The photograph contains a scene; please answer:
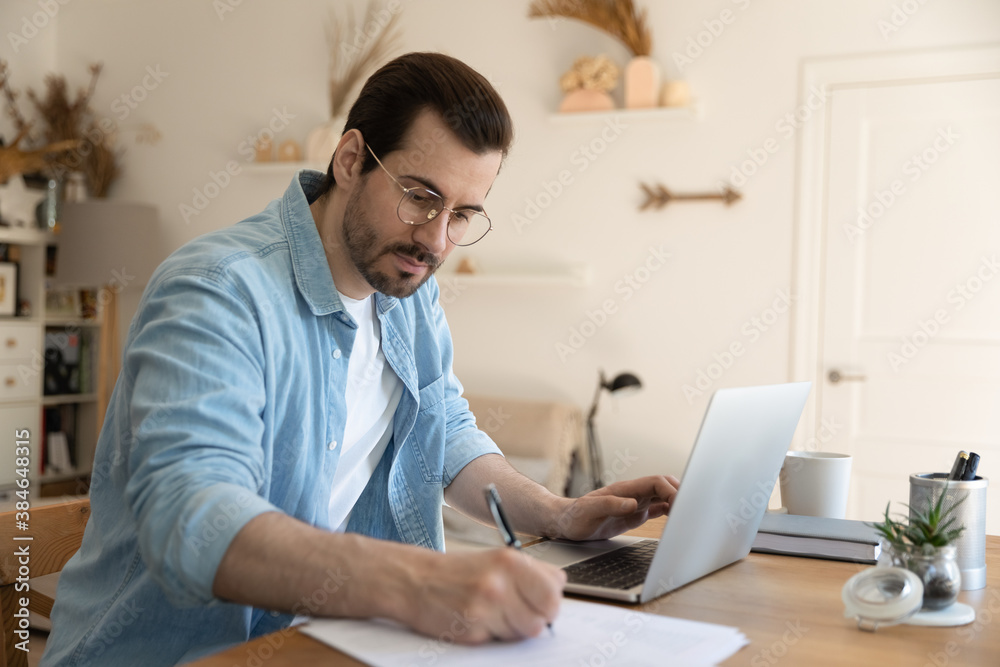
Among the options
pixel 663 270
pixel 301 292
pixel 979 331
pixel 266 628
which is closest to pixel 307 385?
pixel 301 292

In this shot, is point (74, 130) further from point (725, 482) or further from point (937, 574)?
point (937, 574)

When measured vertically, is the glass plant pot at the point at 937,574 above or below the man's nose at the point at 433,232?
below

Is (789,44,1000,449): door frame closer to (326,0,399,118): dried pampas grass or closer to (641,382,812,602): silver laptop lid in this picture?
(326,0,399,118): dried pampas grass

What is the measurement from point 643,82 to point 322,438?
2.64 metres

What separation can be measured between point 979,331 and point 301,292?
2754 mm

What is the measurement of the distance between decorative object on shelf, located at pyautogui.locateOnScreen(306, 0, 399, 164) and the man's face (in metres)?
2.80

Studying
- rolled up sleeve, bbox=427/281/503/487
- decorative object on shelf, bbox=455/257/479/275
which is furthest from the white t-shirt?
decorative object on shelf, bbox=455/257/479/275

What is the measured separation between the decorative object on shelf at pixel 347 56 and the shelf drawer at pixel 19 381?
6.05 ft

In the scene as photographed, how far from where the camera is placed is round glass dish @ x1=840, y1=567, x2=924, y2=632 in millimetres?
864

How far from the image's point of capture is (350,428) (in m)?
1.32

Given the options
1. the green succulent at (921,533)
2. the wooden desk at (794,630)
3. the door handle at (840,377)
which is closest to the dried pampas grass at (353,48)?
the door handle at (840,377)

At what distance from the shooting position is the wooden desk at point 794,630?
790 mm

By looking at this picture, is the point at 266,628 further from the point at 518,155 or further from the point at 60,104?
the point at 60,104

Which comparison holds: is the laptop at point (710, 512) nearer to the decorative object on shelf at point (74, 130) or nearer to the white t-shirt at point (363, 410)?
the white t-shirt at point (363, 410)
